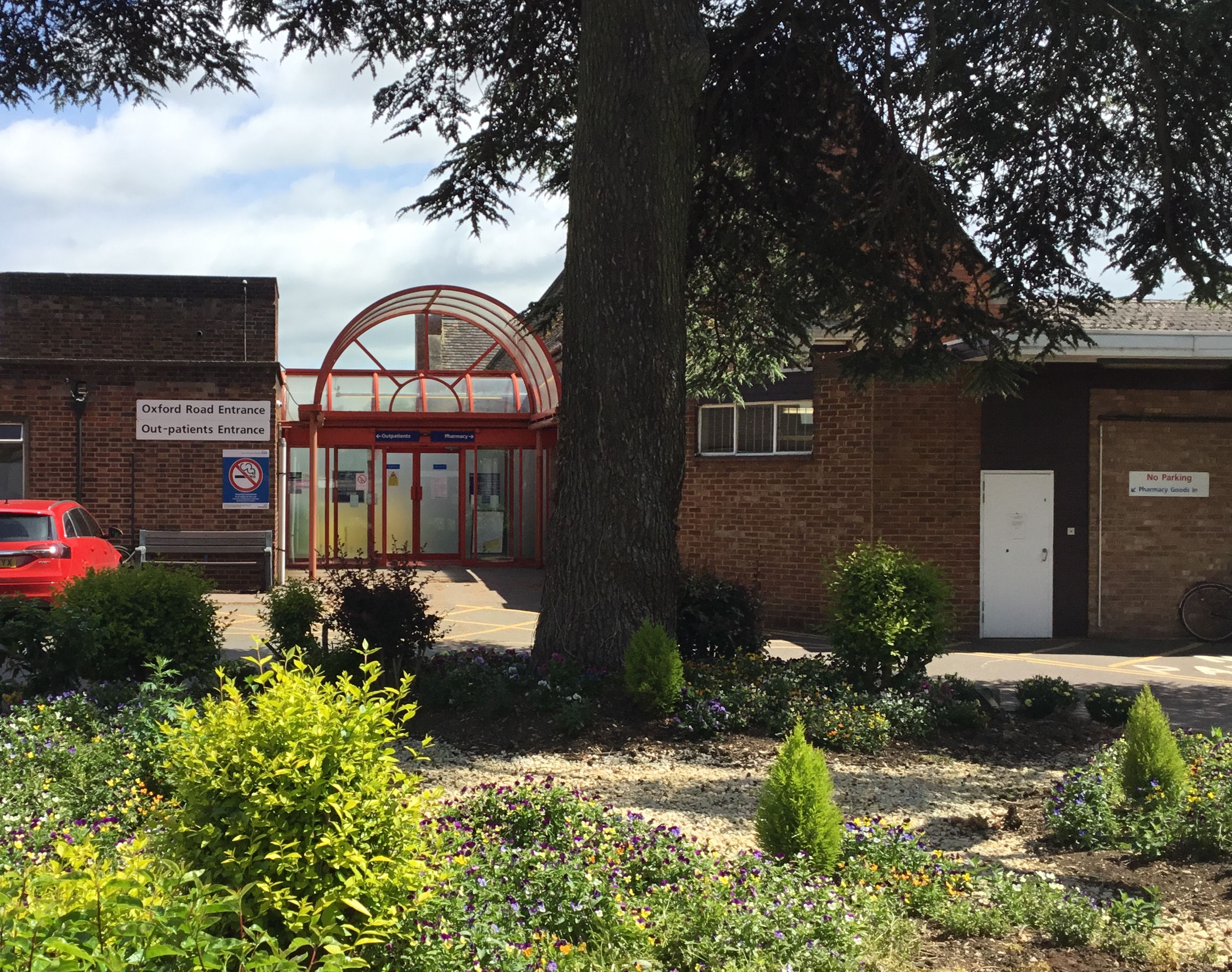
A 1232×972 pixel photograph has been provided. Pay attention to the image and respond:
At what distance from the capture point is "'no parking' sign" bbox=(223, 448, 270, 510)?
19422 mm

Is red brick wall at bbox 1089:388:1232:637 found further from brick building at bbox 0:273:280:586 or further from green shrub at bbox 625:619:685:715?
brick building at bbox 0:273:280:586

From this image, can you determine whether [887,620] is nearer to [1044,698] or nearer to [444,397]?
[1044,698]

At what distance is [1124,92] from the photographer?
10.0 m

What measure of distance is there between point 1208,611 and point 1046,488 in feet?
9.14

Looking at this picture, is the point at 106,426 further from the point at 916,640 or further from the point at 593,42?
the point at 916,640

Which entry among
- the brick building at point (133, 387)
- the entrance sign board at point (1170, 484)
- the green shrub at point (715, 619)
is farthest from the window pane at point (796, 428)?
the brick building at point (133, 387)

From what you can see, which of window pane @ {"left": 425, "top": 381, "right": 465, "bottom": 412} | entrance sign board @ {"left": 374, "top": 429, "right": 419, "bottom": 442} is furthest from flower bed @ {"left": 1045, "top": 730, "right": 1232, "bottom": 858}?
entrance sign board @ {"left": 374, "top": 429, "right": 419, "bottom": 442}

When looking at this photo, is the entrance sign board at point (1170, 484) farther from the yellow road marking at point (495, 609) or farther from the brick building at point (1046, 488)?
the yellow road marking at point (495, 609)

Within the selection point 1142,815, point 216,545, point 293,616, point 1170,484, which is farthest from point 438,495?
point 1142,815

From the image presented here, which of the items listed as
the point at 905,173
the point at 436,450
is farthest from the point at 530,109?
the point at 436,450

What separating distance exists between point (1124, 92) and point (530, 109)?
5.79 metres

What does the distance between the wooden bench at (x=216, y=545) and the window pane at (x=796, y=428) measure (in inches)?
357

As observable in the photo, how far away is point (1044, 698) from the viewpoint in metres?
8.77

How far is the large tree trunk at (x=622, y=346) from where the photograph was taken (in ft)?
28.1
